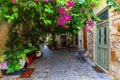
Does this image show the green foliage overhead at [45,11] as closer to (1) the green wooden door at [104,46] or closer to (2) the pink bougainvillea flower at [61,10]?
(2) the pink bougainvillea flower at [61,10]

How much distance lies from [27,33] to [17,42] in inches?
44.8

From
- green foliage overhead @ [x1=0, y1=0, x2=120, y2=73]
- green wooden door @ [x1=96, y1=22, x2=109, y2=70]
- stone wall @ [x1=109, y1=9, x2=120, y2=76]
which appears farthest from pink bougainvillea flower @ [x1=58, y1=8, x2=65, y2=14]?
green wooden door @ [x1=96, y1=22, x2=109, y2=70]

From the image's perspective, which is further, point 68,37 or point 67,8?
point 68,37

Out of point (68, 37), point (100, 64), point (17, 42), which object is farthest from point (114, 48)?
point (68, 37)

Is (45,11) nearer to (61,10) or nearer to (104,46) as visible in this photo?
(61,10)

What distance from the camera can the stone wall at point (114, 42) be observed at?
14.9ft

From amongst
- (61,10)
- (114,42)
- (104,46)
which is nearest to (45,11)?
(61,10)

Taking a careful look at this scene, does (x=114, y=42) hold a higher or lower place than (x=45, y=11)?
lower

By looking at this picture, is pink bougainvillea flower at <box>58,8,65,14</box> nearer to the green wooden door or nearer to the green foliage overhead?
the green foliage overhead

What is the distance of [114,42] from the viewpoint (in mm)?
4812

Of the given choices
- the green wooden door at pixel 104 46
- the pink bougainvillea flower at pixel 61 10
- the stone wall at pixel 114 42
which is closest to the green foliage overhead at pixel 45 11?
the pink bougainvillea flower at pixel 61 10

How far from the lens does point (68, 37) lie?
19078mm

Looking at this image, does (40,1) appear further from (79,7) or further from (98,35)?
(98,35)

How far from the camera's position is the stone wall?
179 inches
